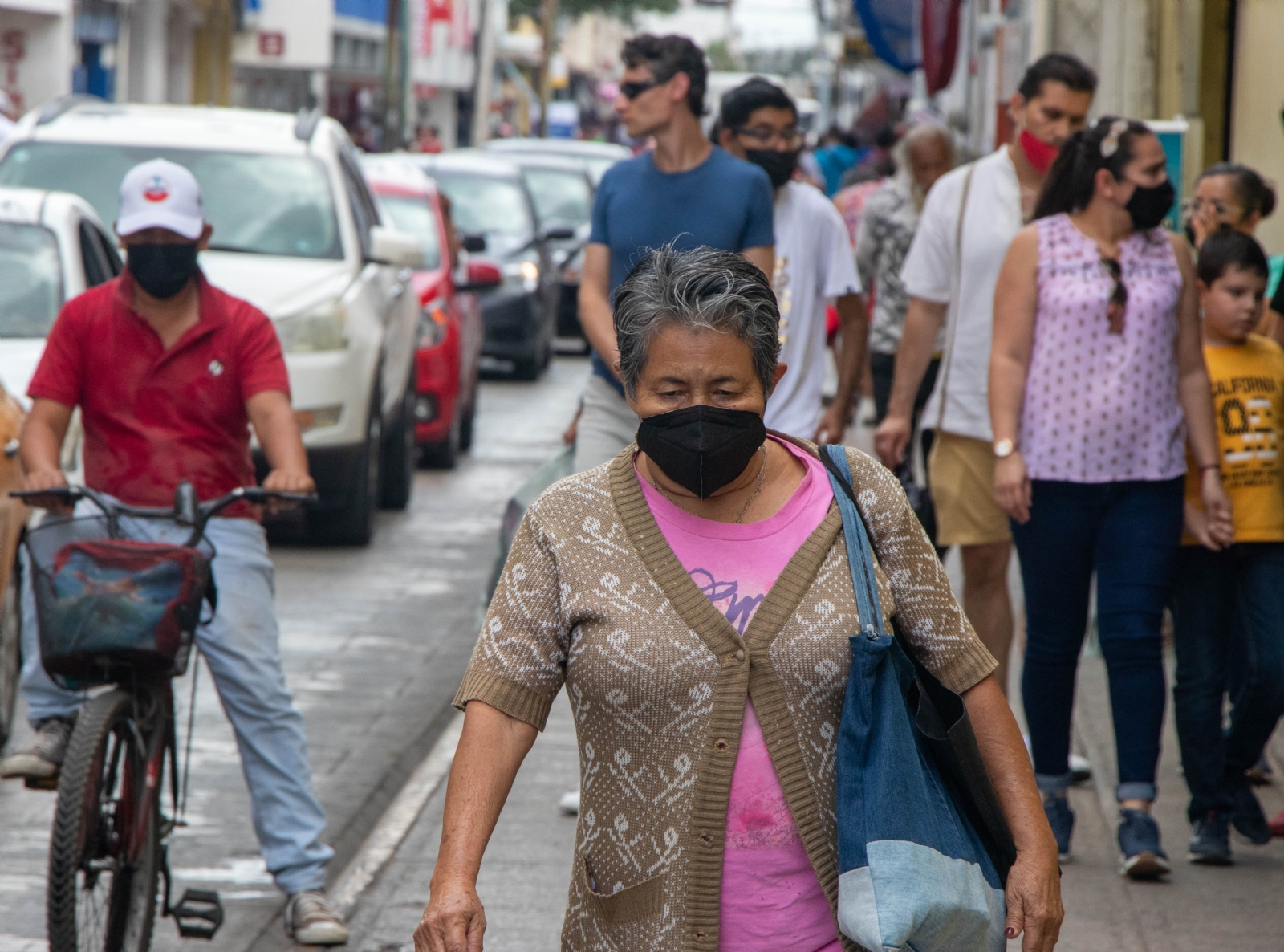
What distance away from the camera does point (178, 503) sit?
4.59 metres

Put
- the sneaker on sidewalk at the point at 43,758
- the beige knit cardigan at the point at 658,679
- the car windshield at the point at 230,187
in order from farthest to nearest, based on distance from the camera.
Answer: the car windshield at the point at 230,187 < the sneaker on sidewalk at the point at 43,758 < the beige knit cardigan at the point at 658,679

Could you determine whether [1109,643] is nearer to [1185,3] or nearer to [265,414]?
[265,414]

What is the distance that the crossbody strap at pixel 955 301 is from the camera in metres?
5.85

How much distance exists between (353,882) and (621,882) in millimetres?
2823

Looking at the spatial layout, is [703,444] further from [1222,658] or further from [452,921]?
[1222,658]

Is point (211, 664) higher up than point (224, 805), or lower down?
higher up

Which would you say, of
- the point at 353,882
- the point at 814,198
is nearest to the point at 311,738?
the point at 353,882

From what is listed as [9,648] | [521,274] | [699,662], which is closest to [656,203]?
[9,648]

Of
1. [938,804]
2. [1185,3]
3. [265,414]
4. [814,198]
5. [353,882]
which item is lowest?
[353,882]

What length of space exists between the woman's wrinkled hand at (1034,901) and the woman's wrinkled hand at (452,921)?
0.73 meters

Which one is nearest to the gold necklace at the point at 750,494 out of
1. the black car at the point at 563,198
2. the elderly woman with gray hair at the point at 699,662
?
the elderly woman with gray hair at the point at 699,662

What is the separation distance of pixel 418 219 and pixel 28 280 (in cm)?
634

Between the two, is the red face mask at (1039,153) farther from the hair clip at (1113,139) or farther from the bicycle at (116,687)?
the bicycle at (116,687)

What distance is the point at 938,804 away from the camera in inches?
106
